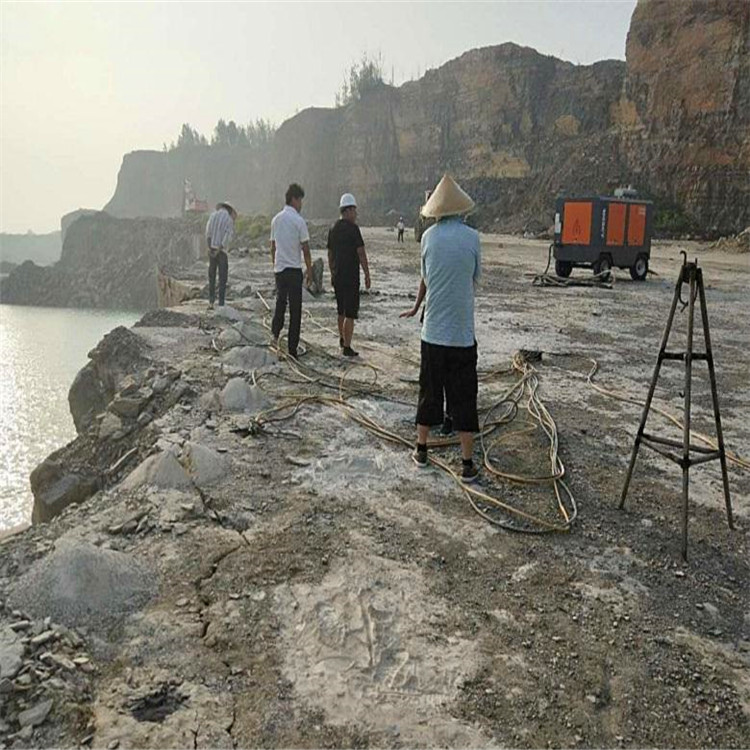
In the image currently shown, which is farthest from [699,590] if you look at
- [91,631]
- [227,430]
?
[227,430]

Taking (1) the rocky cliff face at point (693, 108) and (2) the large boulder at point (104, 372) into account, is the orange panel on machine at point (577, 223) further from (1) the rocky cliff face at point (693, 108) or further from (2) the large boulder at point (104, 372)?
(1) the rocky cliff face at point (693, 108)

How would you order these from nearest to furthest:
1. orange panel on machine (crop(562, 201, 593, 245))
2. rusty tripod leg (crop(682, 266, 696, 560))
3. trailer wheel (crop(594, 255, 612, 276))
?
rusty tripod leg (crop(682, 266, 696, 560)) < orange panel on machine (crop(562, 201, 593, 245)) < trailer wheel (crop(594, 255, 612, 276))

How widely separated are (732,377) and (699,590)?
16.2 ft

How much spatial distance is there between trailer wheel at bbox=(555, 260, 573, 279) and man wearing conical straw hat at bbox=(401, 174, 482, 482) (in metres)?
13.1

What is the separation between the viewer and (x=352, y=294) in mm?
7520

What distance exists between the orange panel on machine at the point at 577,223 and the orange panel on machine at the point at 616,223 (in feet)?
1.68

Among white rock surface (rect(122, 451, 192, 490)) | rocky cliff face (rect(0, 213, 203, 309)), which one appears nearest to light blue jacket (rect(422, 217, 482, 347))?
white rock surface (rect(122, 451, 192, 490))

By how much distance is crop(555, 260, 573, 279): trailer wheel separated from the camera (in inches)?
666

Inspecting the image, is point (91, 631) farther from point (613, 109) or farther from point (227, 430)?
point (613, 109)

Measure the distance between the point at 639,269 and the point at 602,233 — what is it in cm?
161

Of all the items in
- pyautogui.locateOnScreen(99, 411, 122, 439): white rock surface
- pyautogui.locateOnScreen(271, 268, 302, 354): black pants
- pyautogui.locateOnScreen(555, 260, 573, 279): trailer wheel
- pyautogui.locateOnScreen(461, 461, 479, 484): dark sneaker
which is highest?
pyautogui.locateOnScreen(271, 268, 302, 354): black pants

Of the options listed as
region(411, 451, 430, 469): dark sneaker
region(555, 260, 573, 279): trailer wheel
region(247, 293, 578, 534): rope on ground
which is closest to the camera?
region(247, 293, 578, 534): rope on ground

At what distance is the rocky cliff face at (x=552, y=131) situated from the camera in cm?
3216

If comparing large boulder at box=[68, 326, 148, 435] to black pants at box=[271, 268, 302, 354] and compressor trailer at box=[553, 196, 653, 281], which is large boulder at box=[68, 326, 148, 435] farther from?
compressor trailer at box=[553, 196, 653, 281]
